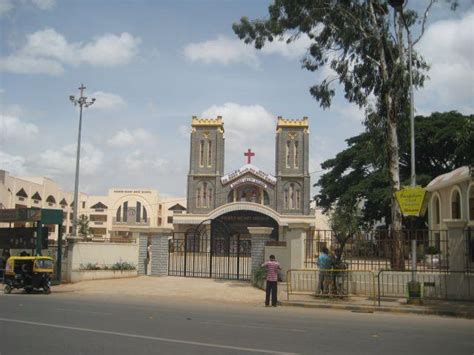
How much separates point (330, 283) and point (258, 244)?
542 centimetres

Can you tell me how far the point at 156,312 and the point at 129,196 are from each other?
254ft

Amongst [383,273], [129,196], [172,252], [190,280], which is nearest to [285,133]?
[129,196]

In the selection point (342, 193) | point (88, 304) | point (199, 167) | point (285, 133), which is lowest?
point (88, 304)

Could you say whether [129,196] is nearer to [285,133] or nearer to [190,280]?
[285,133]

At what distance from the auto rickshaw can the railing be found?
8.57m

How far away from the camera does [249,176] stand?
67438 millimetres

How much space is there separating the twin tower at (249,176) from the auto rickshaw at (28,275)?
47805 mm

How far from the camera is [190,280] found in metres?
23.2

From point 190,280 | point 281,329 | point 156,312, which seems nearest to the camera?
point 281,329

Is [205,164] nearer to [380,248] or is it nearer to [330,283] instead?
[380,248]

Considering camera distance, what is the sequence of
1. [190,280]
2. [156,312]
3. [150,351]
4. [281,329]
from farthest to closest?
[190,280] → [156,312] → [281,329] → [150,351]

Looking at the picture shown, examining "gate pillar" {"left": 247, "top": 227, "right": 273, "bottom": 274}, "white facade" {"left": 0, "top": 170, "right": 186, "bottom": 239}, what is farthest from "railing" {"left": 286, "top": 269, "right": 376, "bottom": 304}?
"white facade" {"left": 0, "top": 170, "right": 186, "bottom": 239}

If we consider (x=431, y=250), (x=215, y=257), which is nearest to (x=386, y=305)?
(x=431, y=250)

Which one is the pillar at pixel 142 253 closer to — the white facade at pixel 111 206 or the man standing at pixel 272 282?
the man standing at pixel 272 282
